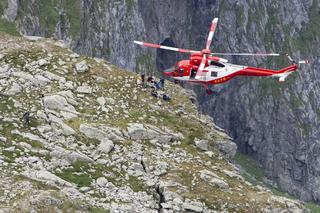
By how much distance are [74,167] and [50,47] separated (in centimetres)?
1960

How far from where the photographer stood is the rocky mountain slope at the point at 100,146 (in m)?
38.7

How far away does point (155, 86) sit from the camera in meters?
57.6

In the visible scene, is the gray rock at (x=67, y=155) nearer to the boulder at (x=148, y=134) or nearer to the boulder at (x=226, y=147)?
the boulder at (x=148, y=134)

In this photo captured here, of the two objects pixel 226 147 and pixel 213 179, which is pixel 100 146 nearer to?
pixel 213 179

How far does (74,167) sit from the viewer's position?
137ft

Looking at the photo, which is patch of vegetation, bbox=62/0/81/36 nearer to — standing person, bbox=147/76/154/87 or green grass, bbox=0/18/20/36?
green grass, bbox=0/18/20/36

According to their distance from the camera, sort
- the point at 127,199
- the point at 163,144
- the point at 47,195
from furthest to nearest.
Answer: the point at 163,144
the point at 127,199
the point at 47,195

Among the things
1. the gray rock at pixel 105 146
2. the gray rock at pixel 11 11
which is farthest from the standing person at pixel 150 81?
the gray rock at pixel 11 11

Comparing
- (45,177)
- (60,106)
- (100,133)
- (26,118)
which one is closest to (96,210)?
(45,177)

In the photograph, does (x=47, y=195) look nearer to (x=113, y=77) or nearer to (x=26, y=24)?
(x=113, y=77)

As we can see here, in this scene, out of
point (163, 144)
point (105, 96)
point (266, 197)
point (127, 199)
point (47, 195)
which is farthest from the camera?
point (105, 96)

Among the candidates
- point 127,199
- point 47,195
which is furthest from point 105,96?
point 47,195

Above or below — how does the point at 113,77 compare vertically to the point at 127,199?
above

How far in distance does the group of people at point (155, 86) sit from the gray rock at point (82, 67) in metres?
6.04
